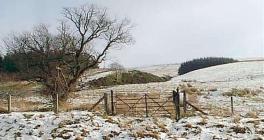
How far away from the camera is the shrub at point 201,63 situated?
298 feet

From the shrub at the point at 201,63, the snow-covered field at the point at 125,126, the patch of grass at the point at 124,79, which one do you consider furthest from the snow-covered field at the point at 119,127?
the shrub at the point at 201,63

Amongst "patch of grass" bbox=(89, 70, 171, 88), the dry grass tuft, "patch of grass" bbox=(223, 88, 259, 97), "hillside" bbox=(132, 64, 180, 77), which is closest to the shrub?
"hillside" bbox=(132, 64, 180, 77)

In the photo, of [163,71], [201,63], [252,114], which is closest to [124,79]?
[163,71]

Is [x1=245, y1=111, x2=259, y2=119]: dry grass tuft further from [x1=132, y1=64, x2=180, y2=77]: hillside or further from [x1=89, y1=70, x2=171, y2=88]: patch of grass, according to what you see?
[x1=132, y1=64, x2=180, y2=77]: hillside

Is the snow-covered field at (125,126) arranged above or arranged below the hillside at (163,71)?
below

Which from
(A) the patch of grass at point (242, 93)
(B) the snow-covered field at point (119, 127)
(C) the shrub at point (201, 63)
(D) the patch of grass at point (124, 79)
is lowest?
(B) the snow-covered field at point (119, 127)

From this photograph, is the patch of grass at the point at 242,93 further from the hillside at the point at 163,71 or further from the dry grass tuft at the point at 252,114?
the hillside at the point at 163,71

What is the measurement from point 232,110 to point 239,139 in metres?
5.89

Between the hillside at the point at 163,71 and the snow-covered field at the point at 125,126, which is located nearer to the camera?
the snow-covered field at the point at 125,126

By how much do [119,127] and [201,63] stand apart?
236ft

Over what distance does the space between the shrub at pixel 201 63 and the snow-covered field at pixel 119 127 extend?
216 ft

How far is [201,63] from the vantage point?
93.2 meters

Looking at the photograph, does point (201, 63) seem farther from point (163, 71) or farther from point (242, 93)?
point (242, 93)

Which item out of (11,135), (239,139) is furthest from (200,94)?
(11,135)
